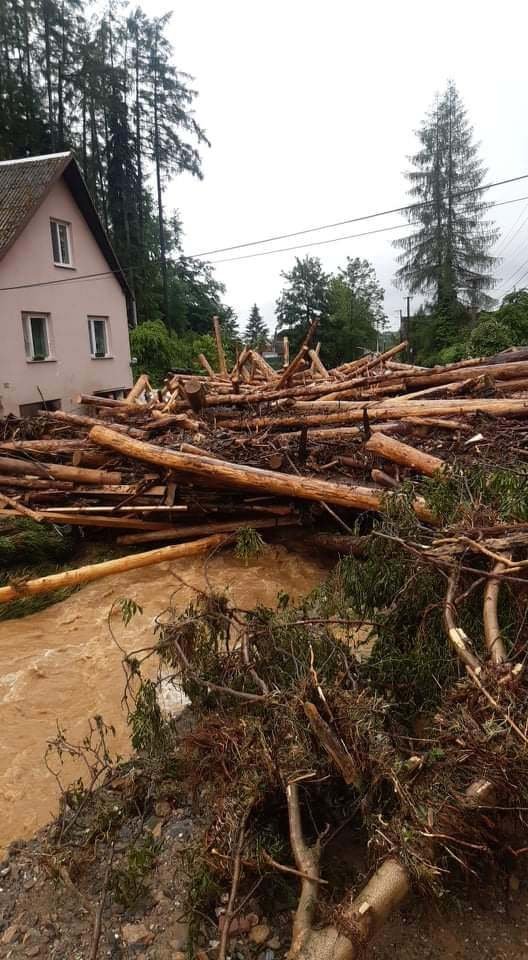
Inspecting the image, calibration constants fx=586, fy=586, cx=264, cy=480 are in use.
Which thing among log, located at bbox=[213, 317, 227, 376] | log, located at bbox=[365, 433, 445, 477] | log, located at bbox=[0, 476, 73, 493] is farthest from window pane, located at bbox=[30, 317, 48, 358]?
log, located at bbox=[365, 433, 445, 477]

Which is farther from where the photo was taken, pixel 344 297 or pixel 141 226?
pixel 344 297

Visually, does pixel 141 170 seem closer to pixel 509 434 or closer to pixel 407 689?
pixel 509 434

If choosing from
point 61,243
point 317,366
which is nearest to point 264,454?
point 317,366

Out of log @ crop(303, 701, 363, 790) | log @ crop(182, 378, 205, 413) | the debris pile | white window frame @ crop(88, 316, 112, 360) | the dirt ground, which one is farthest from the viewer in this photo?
white window frame @ crop(88, 316, 112, 360)

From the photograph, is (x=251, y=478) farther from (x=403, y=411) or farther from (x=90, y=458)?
(x=90, y=458)

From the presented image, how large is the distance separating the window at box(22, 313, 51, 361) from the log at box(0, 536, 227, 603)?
1063 cm

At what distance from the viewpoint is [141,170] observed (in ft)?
100

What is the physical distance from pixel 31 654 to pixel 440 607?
157 inches

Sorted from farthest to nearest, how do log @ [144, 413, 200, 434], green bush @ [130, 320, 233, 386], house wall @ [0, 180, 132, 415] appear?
green bush @ [130, 320, 233, 386] → house wall @ [0, 180, 132, 415] → log @ [144, 413, 200, 434]

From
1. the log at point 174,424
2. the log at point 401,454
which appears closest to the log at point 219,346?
the log at point 174,424

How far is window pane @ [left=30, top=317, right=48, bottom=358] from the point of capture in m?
16.3

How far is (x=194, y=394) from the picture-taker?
852 cm

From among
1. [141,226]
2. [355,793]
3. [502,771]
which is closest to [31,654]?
[355,793]

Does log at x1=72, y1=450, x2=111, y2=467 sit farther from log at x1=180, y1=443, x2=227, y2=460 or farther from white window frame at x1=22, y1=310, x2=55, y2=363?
white window frame at x1=22, y1=310, x2=55, y2=363
